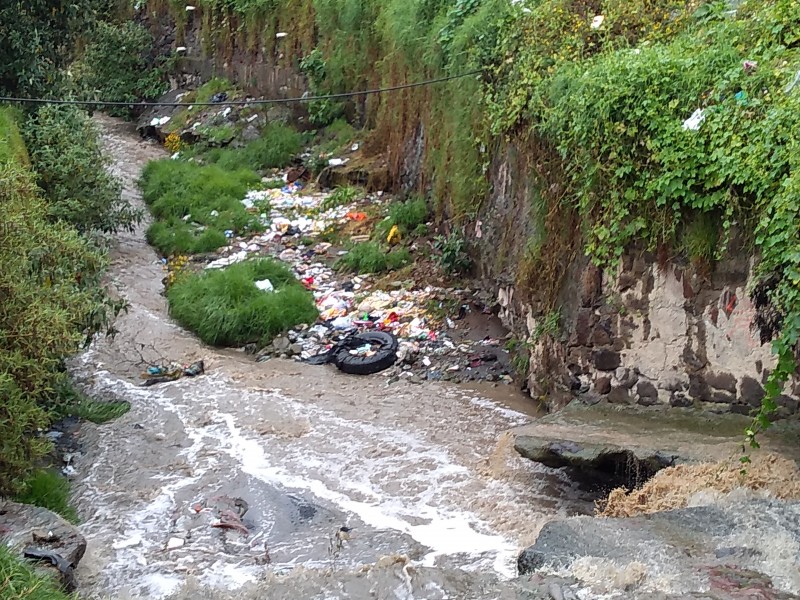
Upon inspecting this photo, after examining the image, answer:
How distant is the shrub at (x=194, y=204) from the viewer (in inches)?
432

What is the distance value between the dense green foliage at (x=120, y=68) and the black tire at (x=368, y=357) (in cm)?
1083

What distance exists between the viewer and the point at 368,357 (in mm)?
7961

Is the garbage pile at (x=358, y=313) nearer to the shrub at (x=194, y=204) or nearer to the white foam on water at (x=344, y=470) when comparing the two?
the shrub at (x=194, y=204)

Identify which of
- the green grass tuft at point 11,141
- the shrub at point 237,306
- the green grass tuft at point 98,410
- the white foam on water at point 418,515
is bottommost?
the white foam on water at point 418,515

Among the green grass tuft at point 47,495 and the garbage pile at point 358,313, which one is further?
the garbage pile at point 358,313

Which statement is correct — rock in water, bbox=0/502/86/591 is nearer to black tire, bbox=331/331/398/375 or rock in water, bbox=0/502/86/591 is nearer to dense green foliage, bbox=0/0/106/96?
black tire, bbox=331/331/398/375

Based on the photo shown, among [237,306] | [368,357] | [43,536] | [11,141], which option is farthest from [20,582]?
[11,141]

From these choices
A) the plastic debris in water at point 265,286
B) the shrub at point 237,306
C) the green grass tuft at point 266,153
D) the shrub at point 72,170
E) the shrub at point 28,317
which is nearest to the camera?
the shrub at point 28,317

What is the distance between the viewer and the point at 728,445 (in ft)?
16.8

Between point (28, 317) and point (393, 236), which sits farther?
point (393, 236)

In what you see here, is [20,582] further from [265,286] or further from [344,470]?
[265,286]

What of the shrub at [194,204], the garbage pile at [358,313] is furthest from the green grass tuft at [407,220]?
the shrub at [194,204]

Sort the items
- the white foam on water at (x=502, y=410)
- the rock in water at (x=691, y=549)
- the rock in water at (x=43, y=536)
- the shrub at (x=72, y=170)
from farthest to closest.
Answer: the shrub at (x=72, y=170) → the white foam on water at (x=502, y=410) → the rock in water at (x=43, y=536) → the rock in water at (x=691, y=549)

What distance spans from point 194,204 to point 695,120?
8.08 meters
